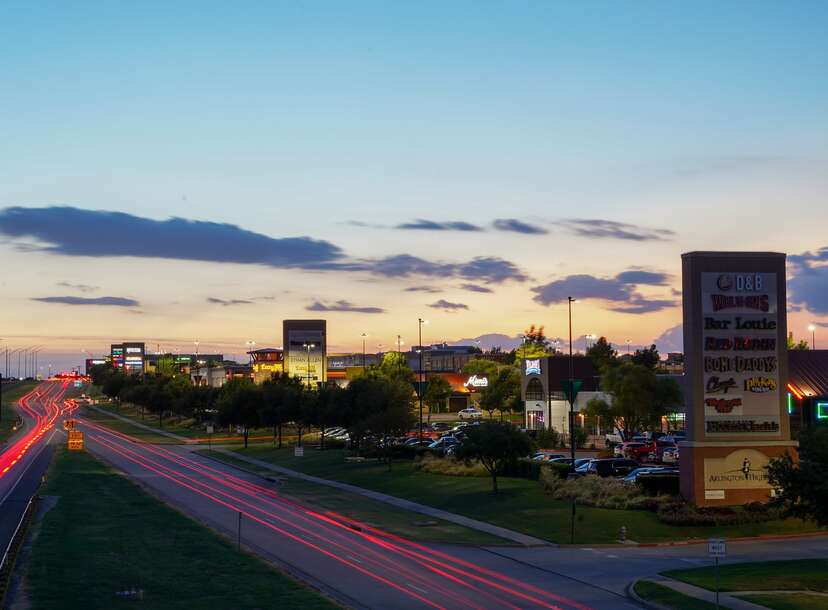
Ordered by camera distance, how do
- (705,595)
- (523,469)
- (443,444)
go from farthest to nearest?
1. (443,444)
2. (523,469)
3. (705,595)

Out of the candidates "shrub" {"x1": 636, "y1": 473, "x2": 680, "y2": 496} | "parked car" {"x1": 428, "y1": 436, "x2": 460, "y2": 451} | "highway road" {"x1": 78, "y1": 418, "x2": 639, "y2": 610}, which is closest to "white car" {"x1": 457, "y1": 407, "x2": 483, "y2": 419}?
"parked car" {"x1": 428, "y1": 436, "x2": 460, "y2": 451}

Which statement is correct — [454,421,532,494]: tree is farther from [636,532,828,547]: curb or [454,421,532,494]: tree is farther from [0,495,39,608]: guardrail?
[0,495,39,608]: guardrail

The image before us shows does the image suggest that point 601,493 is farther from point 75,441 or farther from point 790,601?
point 75,441

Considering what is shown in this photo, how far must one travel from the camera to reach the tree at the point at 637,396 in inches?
3494

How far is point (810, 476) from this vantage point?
32844 millimetres

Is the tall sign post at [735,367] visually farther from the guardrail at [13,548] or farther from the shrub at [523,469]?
the guardrail at [13,548]

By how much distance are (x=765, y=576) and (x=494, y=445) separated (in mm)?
23639

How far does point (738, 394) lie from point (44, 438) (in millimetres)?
103741

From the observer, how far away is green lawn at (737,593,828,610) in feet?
99.6

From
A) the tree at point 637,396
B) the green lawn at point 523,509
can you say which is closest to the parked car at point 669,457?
the green lawn at point 523,509

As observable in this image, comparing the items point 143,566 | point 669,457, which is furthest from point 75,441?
point 143,566

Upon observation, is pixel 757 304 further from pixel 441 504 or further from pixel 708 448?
pixel 441 504

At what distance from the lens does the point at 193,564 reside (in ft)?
126

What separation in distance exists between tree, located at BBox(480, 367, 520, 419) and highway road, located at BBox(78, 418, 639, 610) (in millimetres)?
63006
